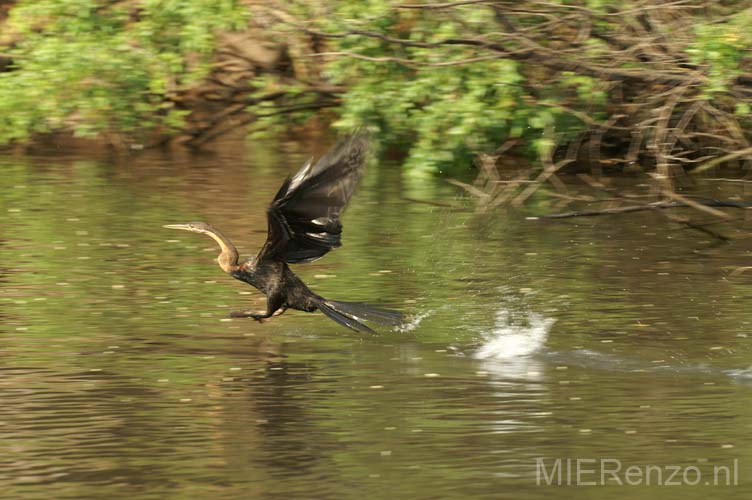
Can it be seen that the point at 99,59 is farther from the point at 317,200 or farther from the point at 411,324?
the point at 317,200

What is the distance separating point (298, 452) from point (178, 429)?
702 mm

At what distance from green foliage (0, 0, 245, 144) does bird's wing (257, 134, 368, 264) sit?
828 centimetres

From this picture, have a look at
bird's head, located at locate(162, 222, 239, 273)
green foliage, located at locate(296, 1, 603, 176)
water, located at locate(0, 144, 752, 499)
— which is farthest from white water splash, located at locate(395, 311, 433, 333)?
green foliage, located at locate(296, 1, 603, 176)

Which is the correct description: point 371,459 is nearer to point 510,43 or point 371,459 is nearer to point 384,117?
point 510,43

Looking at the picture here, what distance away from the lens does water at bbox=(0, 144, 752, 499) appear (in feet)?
24.2

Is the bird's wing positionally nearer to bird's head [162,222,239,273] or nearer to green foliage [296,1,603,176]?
bird's head [162,222,239,273]

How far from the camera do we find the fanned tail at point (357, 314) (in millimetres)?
9914

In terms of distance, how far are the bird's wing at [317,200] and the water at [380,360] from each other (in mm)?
681

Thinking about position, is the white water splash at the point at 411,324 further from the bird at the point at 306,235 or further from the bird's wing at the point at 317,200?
the bird's wing at the point at 317,200

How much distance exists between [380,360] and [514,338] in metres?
1.12

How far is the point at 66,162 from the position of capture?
65.5 feet

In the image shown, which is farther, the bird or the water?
the bird

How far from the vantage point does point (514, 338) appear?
→ 1043 centimetres

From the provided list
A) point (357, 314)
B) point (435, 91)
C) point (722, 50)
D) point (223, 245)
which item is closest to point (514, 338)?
point (357, 314)
